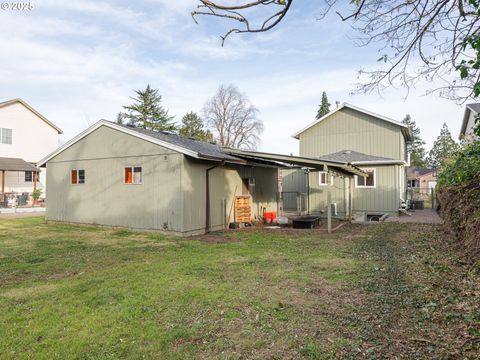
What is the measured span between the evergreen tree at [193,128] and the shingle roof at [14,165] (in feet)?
67.9

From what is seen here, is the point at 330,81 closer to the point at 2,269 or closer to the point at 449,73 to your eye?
the point at 449,73

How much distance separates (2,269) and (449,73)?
8.39 meters

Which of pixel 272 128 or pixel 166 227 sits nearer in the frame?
pixel 166 227

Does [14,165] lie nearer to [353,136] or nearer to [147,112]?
[147,112]

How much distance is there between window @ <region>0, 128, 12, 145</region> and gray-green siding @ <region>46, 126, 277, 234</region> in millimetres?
14525

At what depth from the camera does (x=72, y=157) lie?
46.6ft

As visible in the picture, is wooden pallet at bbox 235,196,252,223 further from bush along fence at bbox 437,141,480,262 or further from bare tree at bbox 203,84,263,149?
bare tree at bbox 203,84,263,149

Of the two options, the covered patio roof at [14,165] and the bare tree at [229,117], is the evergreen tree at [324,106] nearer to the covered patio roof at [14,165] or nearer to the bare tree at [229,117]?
the bare tree at [229,117]

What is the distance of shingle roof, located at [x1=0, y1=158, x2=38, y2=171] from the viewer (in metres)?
23.3

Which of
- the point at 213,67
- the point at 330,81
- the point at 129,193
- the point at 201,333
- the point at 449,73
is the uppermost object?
the point at 213,67

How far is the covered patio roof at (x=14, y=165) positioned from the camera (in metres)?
23.2

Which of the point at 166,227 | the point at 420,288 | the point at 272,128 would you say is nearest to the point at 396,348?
the point at 420,288

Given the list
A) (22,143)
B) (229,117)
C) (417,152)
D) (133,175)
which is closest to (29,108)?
(22,143)

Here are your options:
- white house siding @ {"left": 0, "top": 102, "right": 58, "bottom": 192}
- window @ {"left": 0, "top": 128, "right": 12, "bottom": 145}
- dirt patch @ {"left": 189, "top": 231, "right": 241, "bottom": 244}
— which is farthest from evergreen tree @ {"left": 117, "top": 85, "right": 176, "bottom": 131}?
dirt patch @ {"left": 189, "top": 231, "right": 241, "bottom": 244}
